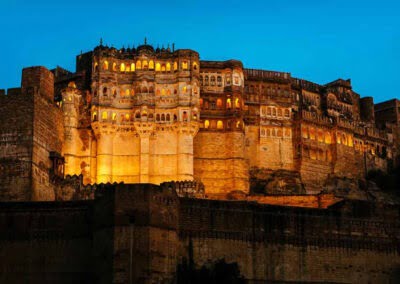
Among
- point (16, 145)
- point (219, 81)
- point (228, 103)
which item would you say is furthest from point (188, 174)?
Answer: point (16, 145)

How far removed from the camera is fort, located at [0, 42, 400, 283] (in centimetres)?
5328

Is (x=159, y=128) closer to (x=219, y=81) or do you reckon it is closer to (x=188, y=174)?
(x=188, y=174)

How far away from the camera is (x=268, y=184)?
93625 mm

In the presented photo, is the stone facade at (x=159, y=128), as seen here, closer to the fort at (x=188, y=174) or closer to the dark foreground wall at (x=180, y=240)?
the fort at (x=188, y=174)

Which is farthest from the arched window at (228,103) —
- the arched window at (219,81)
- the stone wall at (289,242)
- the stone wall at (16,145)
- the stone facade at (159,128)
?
the stone wall at (289,242)

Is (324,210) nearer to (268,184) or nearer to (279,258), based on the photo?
(279,258)

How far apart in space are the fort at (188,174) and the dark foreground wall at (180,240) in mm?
83

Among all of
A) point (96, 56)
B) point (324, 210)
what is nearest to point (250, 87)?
point (96, 56)

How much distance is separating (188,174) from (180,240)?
32612 millimetres

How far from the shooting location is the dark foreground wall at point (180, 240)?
165ft

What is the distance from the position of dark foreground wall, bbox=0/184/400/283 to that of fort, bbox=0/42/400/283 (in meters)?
0.08

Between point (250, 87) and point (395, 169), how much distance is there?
22459 mm

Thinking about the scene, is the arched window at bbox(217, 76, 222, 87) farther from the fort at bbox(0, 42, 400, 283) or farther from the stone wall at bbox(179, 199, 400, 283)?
the stone wall at bbox(179, 199, 400, 283)

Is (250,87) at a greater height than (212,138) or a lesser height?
greater
